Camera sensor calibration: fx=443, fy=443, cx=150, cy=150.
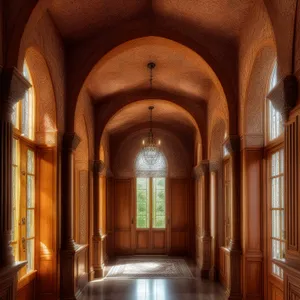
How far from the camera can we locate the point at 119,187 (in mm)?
14453

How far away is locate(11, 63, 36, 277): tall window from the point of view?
18.5 feet

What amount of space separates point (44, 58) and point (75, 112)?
56.4 inches

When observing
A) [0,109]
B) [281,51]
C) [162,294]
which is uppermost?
[281,51]

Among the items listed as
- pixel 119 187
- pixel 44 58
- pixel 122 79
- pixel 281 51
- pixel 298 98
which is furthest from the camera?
pixel 119 187

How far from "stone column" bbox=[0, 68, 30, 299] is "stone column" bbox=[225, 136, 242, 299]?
3.56 m

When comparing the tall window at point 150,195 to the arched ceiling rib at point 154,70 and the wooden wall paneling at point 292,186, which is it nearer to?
the arched ceiling rib at point 154,70

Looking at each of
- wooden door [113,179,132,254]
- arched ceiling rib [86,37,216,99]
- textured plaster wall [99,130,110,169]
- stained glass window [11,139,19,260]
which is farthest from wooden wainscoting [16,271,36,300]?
wooden door [113,179,132,254]

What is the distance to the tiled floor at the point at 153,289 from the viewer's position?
25.9 ft

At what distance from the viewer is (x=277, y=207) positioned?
605 cm

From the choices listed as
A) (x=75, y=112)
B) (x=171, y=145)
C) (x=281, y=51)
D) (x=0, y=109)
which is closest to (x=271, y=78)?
(x=281, y=51)

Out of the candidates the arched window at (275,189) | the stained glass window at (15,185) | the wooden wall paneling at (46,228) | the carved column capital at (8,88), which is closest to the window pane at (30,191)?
the wooden wall paneling at (46,228)

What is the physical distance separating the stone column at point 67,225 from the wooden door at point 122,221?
7.47 metres

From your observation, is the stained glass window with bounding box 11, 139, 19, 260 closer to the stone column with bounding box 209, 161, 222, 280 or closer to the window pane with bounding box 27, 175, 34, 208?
the window pane with bounding box 27, 175, 34, 208

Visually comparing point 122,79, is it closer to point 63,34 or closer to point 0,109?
point 63,34
